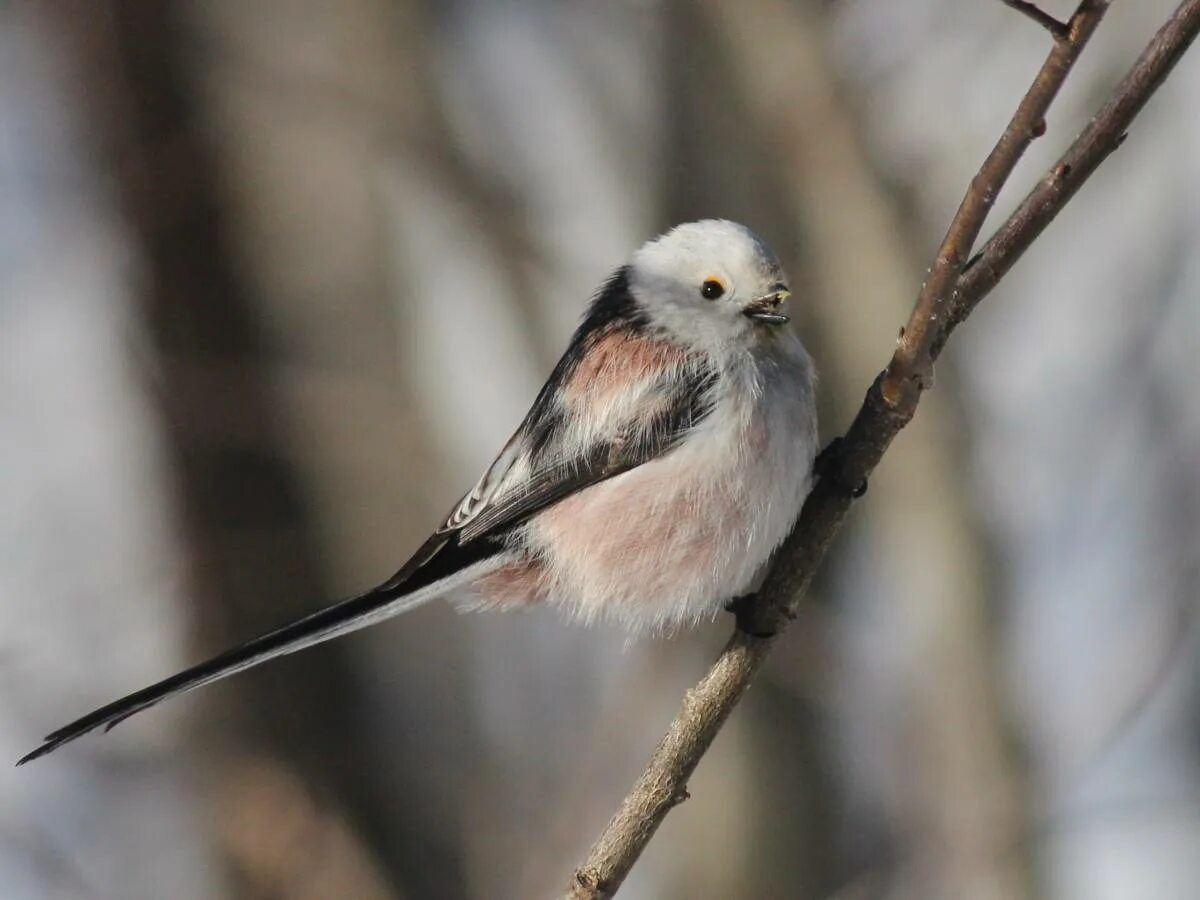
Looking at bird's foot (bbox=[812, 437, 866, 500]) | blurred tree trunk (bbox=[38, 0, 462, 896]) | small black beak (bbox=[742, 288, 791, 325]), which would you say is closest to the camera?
bird's foot (bbox=[812, 437, 866, 500])

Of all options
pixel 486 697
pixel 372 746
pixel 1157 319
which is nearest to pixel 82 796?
pixel 372 746

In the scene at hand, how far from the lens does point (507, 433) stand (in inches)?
262

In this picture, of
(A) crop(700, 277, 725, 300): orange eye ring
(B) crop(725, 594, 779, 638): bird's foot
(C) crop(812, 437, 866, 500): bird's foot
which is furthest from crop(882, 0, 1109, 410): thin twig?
(A) crop(700, 277, 725, 300): orange eye ring

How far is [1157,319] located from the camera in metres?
5.21

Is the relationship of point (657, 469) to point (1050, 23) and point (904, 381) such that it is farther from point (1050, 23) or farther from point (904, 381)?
point (1050, 23)

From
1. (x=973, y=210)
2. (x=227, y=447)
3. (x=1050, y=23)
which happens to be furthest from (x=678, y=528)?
(x=227, y=447)

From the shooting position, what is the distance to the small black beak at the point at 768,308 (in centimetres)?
304

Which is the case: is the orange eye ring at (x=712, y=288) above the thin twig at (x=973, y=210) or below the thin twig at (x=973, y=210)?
below

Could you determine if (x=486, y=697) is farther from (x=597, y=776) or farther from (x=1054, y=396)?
(x=1054, y=396)

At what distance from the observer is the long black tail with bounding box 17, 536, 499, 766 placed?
8.41 feet

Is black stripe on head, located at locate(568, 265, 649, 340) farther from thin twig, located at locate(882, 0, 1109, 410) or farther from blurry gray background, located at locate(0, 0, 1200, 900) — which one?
blurry gray background, located at locate(0, 0, 1200, 900)

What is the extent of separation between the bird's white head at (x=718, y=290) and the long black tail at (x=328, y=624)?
0.71 metres

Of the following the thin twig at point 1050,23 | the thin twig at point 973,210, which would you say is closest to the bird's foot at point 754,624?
the thin twig at point 973,210

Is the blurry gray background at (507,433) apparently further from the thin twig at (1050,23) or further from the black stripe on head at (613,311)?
the thin twig at (1050,23)
